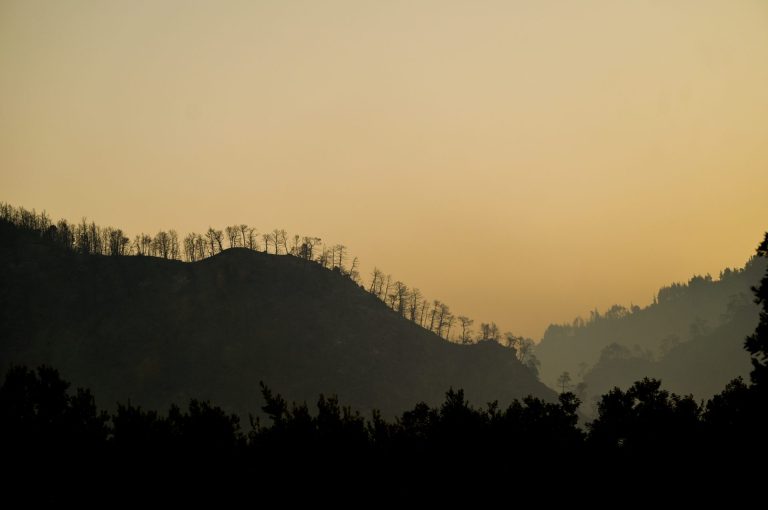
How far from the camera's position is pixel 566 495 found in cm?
3256

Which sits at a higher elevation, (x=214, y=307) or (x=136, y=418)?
(x=214, y=307)

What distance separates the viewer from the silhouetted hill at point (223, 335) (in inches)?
5276

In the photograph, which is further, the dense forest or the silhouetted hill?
the silhouetted hill

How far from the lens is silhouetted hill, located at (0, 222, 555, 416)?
13400 cm

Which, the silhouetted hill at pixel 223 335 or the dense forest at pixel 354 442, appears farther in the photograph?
the silhouetted hill at pixel 223 335

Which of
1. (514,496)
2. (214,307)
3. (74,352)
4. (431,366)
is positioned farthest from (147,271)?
(514,496)

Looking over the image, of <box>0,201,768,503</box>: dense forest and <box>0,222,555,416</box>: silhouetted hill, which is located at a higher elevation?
<box>0,222,555,416</box>: silhouetted hill

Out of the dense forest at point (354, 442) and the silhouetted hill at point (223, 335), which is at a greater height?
the silhouetted hill at point (223, 335)

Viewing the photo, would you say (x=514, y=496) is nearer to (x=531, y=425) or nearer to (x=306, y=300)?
(x=531, y=425)

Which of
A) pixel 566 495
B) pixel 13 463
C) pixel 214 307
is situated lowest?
pixel 566 495

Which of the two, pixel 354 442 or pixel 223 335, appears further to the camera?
pixel 223 335

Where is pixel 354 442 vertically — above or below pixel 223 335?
below

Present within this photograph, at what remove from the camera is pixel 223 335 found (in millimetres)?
149500

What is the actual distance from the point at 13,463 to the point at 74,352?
11879 cm
